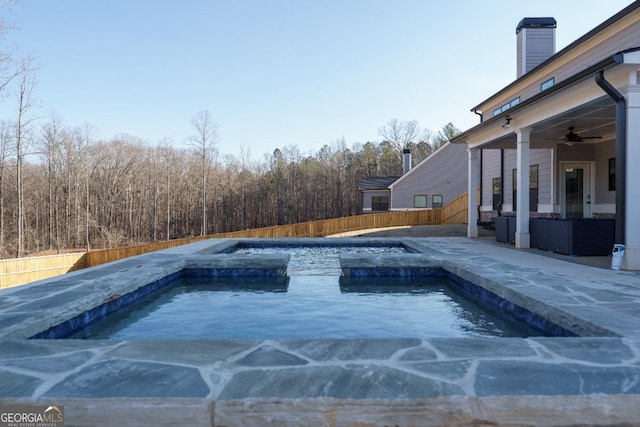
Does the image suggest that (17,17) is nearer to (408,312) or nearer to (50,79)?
(50,79)

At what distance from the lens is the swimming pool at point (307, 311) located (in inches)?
146

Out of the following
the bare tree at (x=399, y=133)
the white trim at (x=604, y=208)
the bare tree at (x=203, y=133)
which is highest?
the bare tree at (x=399, y=133)

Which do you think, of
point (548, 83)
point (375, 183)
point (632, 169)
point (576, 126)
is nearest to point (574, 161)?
point (548, 83)

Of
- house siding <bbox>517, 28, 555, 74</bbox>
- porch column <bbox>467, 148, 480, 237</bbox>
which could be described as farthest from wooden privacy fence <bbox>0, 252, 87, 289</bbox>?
house siding <bbox>517, 28, 555, 74</bbox>

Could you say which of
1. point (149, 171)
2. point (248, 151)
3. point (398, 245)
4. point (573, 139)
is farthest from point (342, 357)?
point (248, 151)

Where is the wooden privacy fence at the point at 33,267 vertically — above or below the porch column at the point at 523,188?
below

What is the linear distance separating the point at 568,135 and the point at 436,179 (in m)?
15.0

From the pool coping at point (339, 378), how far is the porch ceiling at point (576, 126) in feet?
15.7

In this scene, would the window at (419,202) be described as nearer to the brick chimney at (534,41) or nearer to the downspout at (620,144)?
the brick chimney at (534,41)

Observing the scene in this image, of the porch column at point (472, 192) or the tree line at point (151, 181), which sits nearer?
the porch column at point (472, 192)

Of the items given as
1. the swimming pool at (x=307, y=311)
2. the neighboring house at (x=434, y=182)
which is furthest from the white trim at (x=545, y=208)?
the neighboring house at (x=434, y=182)

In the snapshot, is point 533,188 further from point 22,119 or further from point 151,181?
point 151,181

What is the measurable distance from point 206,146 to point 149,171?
836cm

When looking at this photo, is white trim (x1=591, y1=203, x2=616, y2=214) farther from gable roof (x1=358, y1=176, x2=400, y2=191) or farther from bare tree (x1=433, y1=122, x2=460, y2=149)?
bare tree (x1=433, y1=122, x2=460, y2=149)
